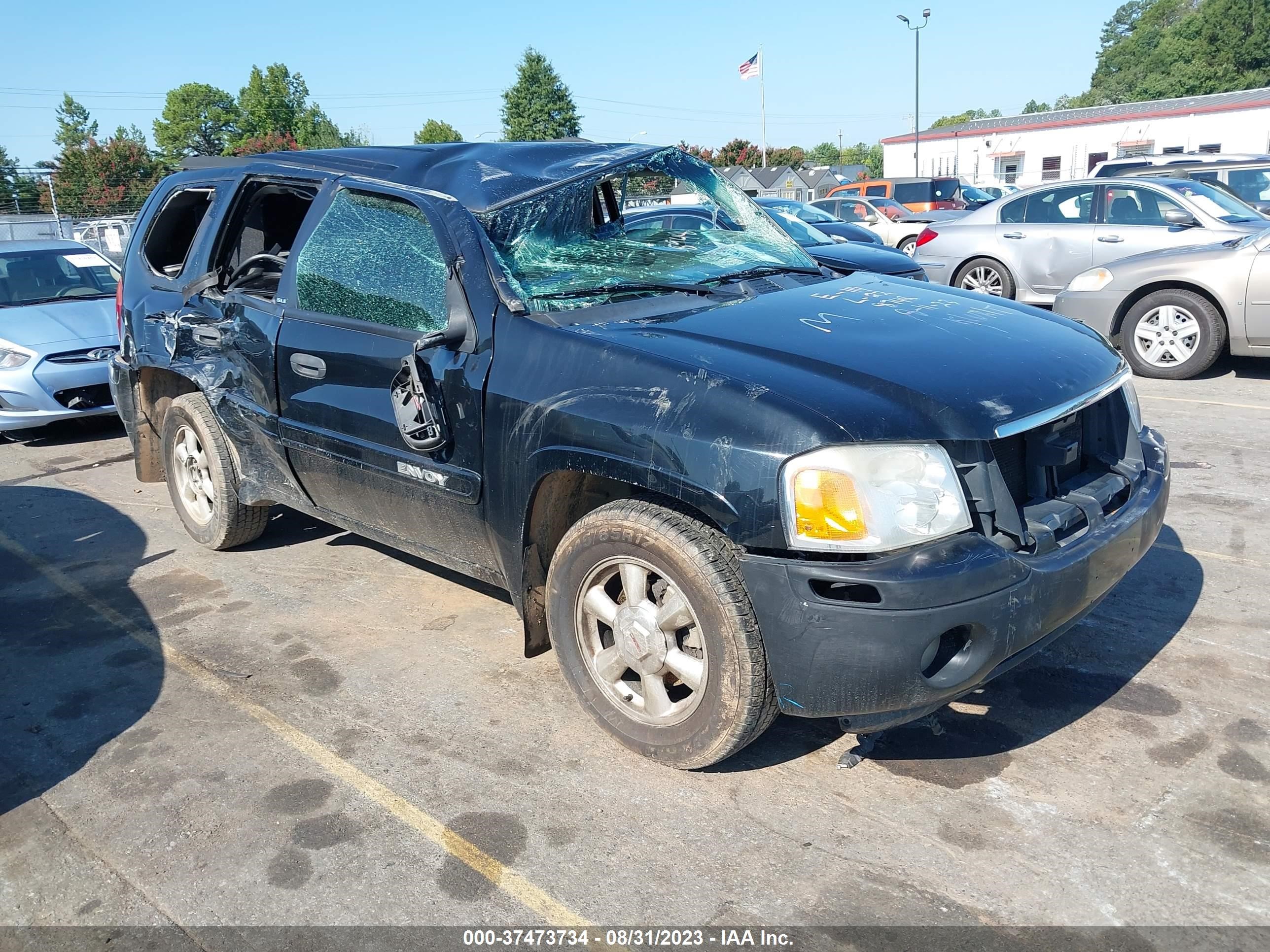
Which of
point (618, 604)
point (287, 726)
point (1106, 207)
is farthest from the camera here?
point (1106, 207)

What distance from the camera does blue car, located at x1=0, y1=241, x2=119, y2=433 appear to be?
7.74 meters

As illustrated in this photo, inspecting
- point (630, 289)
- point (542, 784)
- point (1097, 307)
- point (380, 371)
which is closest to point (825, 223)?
point (1097, 307)

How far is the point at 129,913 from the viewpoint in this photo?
→ 2582 millimetres

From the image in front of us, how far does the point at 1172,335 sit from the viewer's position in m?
8.34

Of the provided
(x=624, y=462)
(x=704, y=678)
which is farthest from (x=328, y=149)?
→ (x=704, y=678)

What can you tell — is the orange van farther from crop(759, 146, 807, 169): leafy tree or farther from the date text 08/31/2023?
crop(759, 146, 807, 169): leafy tree

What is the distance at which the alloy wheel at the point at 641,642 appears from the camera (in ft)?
9.55

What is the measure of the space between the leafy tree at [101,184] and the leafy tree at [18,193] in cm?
31

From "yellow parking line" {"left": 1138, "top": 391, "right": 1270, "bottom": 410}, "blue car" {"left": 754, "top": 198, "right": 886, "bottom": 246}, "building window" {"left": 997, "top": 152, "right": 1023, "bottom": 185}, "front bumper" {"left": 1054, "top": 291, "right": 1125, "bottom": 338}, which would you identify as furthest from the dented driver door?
"building window" {"left": 997, "top": 152, "right": 1023, "bottom": 185}

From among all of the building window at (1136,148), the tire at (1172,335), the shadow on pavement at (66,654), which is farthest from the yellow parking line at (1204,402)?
the building window at (1136,148)

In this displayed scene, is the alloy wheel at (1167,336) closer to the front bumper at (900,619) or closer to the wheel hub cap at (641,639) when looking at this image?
the front bumper at (900,619)

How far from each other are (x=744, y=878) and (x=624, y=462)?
114 centimetres

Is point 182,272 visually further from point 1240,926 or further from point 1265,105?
point 1265,105

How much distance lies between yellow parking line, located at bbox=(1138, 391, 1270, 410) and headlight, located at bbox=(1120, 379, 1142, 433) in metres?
4.43
